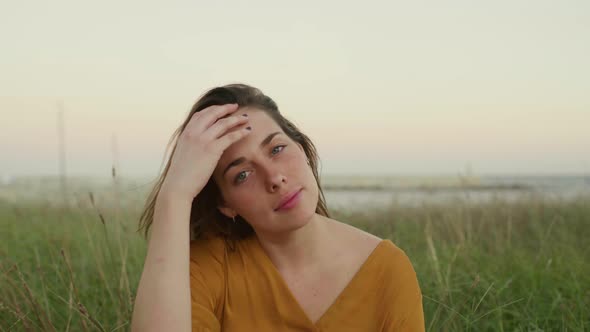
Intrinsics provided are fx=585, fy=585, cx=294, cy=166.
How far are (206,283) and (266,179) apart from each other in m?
0.54

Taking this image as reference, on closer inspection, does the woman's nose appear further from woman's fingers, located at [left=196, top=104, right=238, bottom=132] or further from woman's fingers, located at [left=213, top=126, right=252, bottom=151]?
woman's fingers, located at [left=196, top=104, right=238, bottom=132]

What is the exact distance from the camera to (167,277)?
2172mm

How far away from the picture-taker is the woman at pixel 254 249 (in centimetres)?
223

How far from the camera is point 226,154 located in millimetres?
2367

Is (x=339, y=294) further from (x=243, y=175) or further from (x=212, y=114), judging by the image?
(x=212, y=114)

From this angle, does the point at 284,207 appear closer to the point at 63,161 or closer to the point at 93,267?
the point at 93,267

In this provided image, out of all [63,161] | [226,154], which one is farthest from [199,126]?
[63,161]

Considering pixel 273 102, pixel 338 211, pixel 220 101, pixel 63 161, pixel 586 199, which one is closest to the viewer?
pixel 220 101

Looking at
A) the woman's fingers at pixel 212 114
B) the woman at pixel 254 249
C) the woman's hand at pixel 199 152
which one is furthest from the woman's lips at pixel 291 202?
the woman's fingers at pixel 212 114

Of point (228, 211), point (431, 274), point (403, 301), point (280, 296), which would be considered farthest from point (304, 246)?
point (431, 274)

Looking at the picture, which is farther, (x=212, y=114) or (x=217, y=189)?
(x=217, y=189)

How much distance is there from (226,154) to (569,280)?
2455 mm

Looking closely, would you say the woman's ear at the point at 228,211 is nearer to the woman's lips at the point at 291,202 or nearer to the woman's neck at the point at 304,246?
the woman's neck at the point at 304,246

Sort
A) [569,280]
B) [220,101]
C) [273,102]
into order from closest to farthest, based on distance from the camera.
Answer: [220,101] → [273,102] → [569,280]
